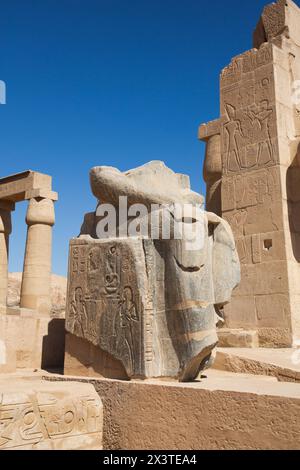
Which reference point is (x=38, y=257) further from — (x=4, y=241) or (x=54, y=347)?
(x=54, y=347)

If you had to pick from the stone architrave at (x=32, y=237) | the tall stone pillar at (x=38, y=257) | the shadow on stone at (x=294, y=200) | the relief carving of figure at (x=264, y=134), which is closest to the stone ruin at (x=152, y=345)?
the shadow on stone at (x=294, y=200)

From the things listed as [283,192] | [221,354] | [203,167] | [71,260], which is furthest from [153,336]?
[203,167]

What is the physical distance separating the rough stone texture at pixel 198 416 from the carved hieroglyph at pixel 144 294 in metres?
0.34

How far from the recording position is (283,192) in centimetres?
803

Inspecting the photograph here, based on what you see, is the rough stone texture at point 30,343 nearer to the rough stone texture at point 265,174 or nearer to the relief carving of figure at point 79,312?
the relief carving of figure at point 79,312

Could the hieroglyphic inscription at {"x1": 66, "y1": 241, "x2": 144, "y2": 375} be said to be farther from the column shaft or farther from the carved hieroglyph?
the column shaft

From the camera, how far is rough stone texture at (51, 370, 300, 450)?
2896mm

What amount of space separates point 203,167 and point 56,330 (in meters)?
5.40

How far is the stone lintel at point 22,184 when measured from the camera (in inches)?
493

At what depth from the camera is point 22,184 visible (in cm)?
1284

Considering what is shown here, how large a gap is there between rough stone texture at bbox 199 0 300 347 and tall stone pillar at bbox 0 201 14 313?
22.7ft

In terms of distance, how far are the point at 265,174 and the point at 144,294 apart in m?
4.86

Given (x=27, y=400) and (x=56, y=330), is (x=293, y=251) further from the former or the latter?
(x=27, y=400)

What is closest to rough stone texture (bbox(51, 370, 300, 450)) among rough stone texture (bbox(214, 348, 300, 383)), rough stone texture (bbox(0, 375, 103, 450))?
rough stone texture (bbox(0, 375, 103, 450))
